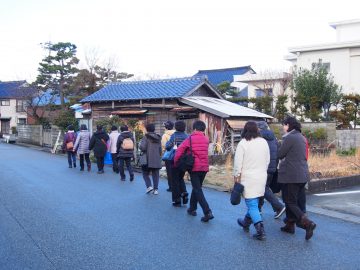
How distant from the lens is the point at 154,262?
17.4 feet

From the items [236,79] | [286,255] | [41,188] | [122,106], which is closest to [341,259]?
[286,255]

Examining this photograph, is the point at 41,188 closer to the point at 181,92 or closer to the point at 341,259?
the point at 341,259

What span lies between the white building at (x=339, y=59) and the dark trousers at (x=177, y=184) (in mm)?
22345

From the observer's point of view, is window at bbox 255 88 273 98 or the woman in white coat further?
window at bbox 255 88 273 98

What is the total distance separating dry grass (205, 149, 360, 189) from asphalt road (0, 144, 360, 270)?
2.48 metres

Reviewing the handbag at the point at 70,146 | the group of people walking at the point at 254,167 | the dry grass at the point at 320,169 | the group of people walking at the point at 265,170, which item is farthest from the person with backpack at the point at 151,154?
the handbag at the point at 70,146

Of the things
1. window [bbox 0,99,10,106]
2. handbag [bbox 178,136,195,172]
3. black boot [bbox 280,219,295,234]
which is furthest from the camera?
window [bbox 0,99,10,106]

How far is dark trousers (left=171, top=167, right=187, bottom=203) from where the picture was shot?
874cm

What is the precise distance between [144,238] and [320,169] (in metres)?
8.05

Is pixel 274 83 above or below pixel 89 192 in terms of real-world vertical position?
Result: above

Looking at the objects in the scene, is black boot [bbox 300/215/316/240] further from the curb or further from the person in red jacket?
the curb

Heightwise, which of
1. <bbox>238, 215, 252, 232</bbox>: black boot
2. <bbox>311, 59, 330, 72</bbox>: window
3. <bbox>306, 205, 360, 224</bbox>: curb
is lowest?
<bbox>306, 205, 360, 224</bbox>: curb

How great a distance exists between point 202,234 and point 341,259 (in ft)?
6.81

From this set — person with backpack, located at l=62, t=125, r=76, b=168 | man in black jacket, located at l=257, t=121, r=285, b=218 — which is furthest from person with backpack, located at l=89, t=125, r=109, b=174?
man in black jacket, located at l=257, t=121, r=285, b=218
